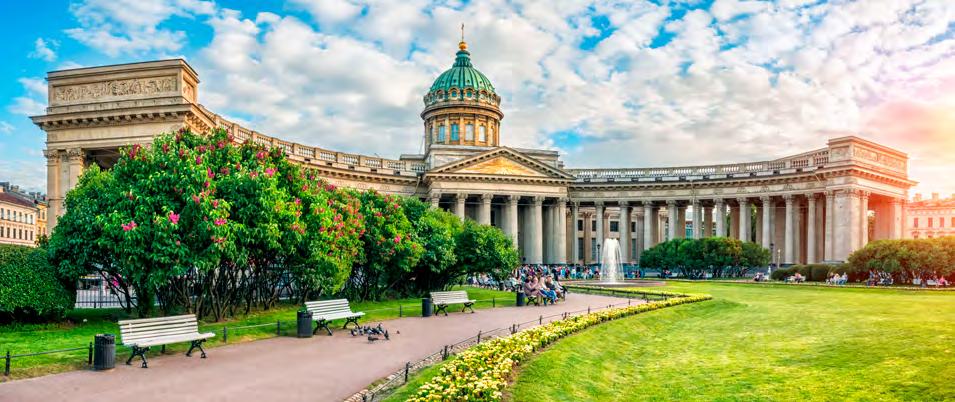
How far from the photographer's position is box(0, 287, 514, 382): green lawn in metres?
13.3

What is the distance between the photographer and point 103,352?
1335 cm

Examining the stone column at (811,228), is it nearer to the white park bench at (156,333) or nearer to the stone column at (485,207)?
the stone column at (485,207)

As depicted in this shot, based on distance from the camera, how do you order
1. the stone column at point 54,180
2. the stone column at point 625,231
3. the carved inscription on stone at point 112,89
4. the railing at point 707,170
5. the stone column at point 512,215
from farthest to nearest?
the stone column at point 625,231
the stone column at point 512,215
the railing at point 707,170
the stone column at point 54,180
the carved inscription on stone at point 112,89

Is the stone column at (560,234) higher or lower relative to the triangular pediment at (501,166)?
lower

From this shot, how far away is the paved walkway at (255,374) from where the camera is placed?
11.6 metres

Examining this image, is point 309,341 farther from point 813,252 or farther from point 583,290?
point 813,252

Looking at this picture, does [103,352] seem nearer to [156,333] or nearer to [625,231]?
[156,333]

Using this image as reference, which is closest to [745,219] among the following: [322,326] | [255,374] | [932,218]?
[322,326]

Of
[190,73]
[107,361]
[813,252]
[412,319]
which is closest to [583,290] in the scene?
[412,319]

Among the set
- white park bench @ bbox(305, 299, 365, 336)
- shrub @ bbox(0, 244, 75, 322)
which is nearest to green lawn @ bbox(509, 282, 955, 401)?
white park bench @ bbox(305, 299, 365, 336)

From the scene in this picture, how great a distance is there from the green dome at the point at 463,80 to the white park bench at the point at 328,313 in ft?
186

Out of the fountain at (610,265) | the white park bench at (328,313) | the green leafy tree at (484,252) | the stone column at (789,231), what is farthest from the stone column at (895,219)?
the white park bench at (328,313)

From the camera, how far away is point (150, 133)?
33844 mm

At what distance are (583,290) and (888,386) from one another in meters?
26.0
